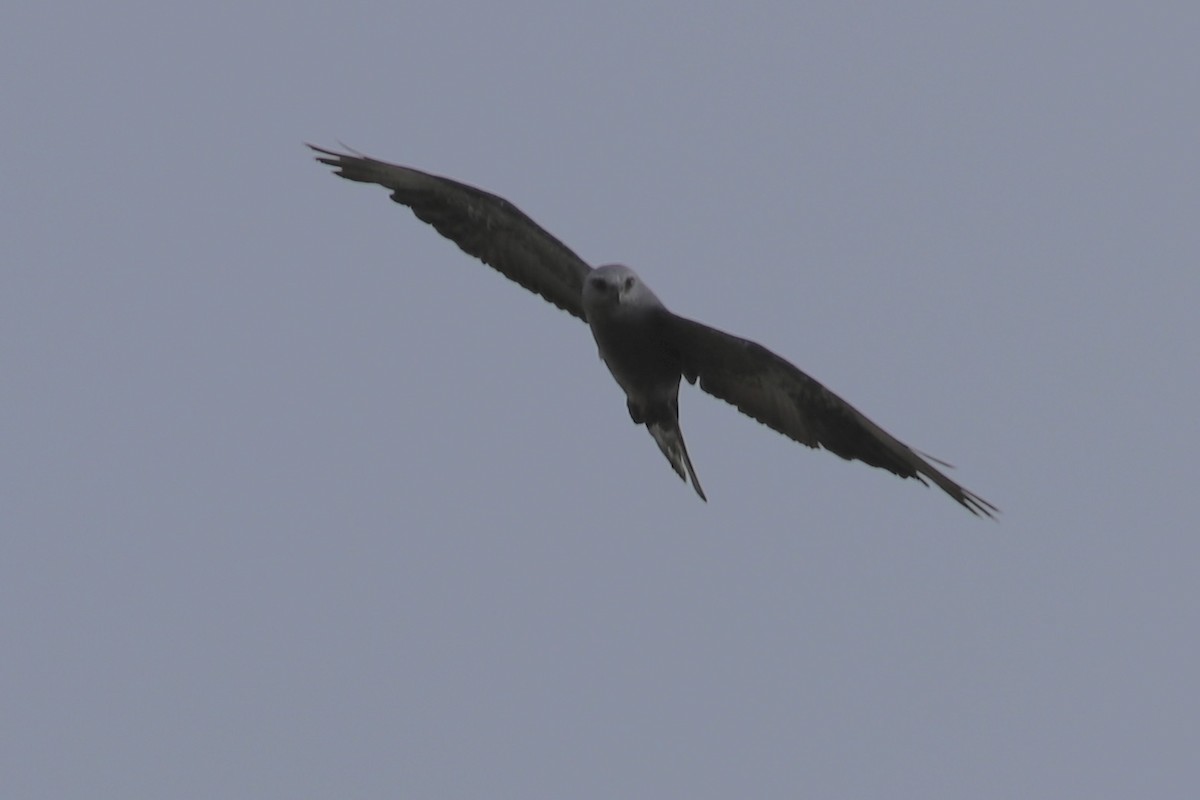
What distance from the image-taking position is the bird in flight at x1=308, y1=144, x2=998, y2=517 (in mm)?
13609

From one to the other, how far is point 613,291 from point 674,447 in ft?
5.39

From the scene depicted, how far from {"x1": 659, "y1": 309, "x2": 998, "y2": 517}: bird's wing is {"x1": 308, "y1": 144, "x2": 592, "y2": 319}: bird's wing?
1.34 m

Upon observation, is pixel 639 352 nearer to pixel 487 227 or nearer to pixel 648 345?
pixel 648 345

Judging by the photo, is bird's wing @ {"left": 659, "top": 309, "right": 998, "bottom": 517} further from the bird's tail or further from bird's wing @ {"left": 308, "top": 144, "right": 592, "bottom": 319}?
bird's wing @ {"left": 308, "top": 144, "right": 592, "bottom": 319}

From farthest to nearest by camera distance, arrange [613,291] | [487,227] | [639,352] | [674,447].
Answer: [487,227]
[674,447]
[639,352]
[613,291]

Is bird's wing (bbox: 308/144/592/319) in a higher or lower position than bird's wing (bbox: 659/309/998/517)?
higher

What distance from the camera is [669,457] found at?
14.9 meters

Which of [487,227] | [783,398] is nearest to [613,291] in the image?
[783,398]

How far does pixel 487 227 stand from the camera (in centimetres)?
1547

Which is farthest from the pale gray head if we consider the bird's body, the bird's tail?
the bird's tail

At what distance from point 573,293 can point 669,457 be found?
1.53 meters

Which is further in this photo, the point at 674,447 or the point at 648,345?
the point at 674,447

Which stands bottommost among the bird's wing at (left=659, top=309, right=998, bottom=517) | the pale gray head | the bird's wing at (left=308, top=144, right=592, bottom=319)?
the bird's wing at (left=659, top=309, right=998, bottom=517)

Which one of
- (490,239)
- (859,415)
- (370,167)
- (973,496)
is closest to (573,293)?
(490,239)
